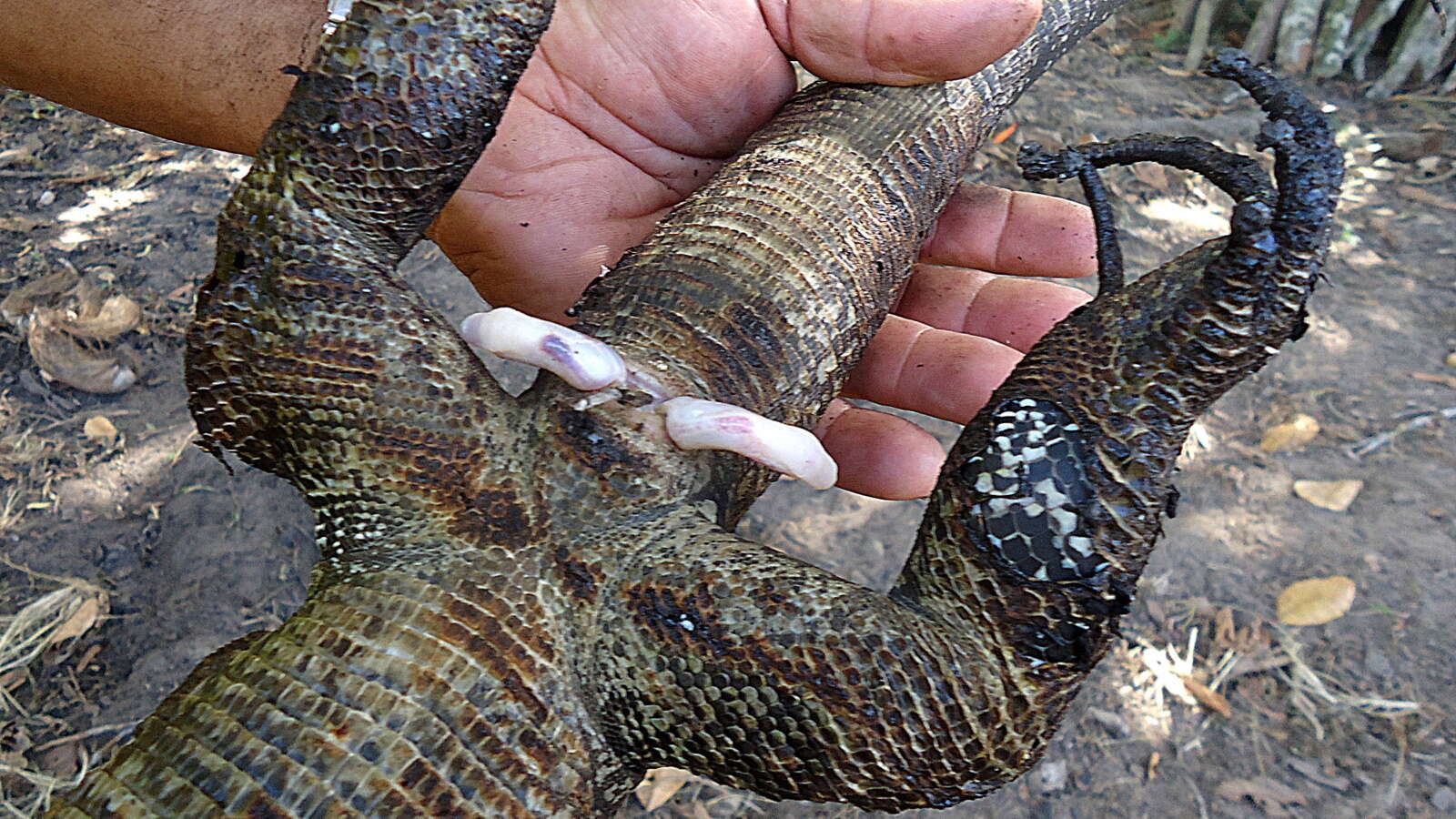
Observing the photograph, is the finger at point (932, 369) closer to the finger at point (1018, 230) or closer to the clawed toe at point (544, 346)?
the finger at point (1018, 230)

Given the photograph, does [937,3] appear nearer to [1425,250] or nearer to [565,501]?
[565,501]

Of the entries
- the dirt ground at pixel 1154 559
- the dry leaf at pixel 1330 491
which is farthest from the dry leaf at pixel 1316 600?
the dry leaf at pixel 1330 491

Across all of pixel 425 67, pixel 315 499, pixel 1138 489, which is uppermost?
pixel 425 67

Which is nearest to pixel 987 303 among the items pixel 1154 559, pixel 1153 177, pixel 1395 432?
pixel 1154 559

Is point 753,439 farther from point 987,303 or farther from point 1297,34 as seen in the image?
point 1297,34

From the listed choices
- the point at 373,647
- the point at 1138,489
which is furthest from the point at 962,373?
the point at 373,647

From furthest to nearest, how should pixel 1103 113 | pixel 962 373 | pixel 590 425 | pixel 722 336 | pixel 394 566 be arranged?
pixel 1103 113 → pixel 962 373 → pixel 722 336 → pixel 590 425 → pixel 394 566
